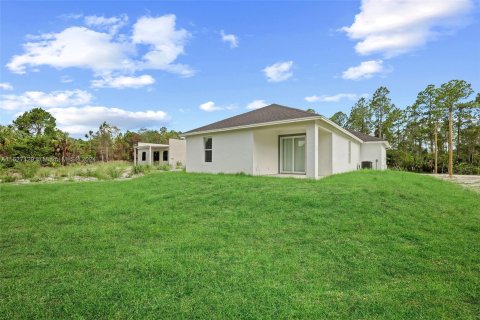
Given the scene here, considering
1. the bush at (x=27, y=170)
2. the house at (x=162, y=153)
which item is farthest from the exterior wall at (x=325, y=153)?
the house at (x=162, y=153)

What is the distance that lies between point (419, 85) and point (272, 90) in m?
17.1

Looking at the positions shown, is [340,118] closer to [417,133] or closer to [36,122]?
[417,133]

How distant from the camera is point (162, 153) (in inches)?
1251

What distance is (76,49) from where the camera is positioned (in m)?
10.5

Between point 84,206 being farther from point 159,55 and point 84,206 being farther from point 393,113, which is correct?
point 393,113

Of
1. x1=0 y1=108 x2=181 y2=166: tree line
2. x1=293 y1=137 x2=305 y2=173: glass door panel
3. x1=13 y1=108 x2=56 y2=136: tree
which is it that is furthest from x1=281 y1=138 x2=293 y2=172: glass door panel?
x1=13 y1=108 x2=56 y2=136: tree

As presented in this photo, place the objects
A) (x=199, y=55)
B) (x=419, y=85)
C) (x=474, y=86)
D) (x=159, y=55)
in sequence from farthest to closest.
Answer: (x=419, y=85) → (x=474, y=86) → (x=199, y=55) → (x=159, y=55)

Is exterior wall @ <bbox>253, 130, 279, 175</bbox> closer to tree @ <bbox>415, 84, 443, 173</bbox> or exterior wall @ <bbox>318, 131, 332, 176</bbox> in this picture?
exterior wall @ <bbox>318, 131, 332, 176</bbox>

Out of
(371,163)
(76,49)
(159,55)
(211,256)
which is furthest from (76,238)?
(371,163)

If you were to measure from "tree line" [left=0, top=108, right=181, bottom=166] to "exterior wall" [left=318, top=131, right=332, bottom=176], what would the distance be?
792 inches

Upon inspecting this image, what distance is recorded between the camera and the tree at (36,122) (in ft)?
127

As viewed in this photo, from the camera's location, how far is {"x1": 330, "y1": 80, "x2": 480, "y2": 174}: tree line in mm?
25078

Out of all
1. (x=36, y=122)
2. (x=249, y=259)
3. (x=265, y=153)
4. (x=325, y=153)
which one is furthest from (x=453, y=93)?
(x=36, y=122)

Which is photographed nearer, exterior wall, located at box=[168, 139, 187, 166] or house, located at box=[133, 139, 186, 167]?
exterior wall, located at box=[168, 139, 187, 166]
